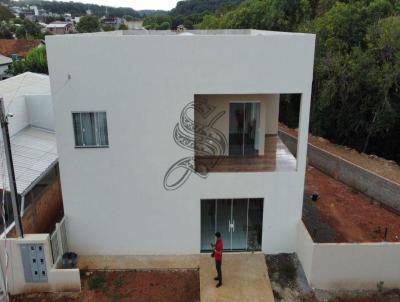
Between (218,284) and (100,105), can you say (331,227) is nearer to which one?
(218,284)

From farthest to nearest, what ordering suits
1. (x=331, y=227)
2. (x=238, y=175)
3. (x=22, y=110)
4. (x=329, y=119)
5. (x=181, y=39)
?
(x=329, y=119) → (x=22, y=110) → (x=331, y=227) → (x=238, y=175) → (x=181, y=39)

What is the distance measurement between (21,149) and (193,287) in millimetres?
9381

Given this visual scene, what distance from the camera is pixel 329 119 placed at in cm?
2558

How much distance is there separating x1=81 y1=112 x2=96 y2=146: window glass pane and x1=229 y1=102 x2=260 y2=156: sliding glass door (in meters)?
4.99

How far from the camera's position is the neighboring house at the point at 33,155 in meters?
12.9

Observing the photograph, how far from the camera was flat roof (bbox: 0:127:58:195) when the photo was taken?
501 inches

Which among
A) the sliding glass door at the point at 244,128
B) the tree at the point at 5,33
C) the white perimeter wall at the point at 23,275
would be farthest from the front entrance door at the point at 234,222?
the tree at the point at 5,33

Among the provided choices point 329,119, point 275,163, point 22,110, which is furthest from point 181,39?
point 329,119

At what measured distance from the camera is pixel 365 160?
21.2 meters

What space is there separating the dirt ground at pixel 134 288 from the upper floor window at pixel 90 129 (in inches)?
165

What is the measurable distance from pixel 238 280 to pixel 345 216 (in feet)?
23.7

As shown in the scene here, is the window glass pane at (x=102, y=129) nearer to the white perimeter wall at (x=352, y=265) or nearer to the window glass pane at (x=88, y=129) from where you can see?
the window glass pane at (x=88, y=129)

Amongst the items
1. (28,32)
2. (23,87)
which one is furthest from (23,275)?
(28,32)

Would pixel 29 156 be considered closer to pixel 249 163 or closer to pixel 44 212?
pixel 44 212
